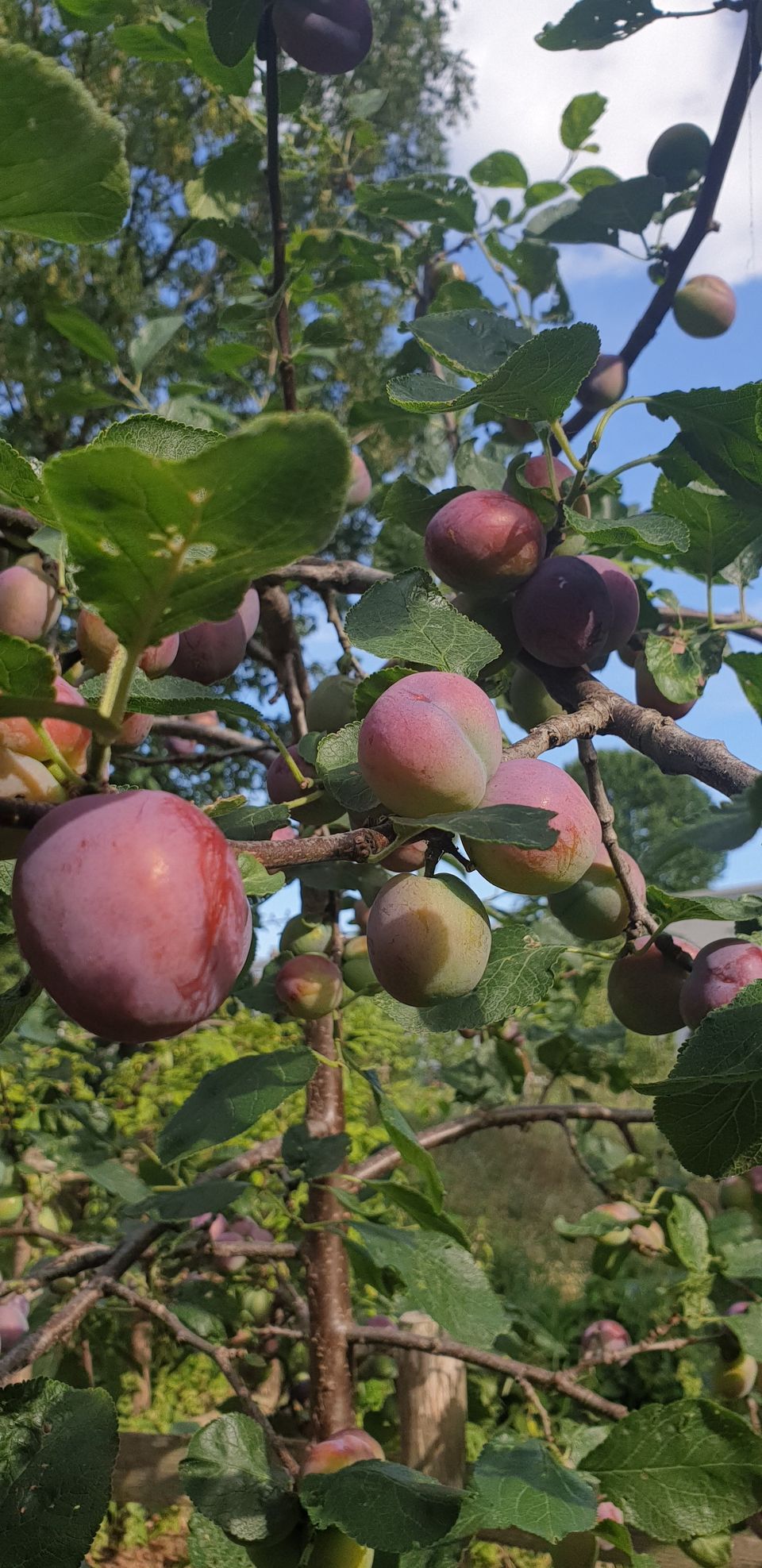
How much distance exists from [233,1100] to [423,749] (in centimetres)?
43

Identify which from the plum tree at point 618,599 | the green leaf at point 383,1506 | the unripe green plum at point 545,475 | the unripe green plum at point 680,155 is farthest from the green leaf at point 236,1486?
the unripe green plum at point 680,155

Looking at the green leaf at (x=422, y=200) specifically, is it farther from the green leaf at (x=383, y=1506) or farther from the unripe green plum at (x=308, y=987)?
the green leaf at (x=383, y=1506)

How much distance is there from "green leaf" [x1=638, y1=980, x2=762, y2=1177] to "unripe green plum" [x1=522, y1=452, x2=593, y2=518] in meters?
0.48

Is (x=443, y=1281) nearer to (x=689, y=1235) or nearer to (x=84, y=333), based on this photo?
(x=689, y=1235)

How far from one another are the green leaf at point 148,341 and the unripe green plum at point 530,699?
2.48 ft

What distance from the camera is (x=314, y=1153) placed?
108cm

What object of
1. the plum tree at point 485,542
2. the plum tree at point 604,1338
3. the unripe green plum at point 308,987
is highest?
the plum tree at point 485,542

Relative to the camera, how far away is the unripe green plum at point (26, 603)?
77 cm

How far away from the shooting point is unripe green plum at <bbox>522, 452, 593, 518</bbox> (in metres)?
0.84

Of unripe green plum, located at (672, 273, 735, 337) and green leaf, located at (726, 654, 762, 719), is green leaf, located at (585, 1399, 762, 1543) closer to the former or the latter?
green leaf, located at (726, 654, 762, 719)

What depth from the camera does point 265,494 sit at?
0.30 metres

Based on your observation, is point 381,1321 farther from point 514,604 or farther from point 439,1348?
point 514,604

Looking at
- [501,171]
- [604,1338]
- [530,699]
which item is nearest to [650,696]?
[530,699]

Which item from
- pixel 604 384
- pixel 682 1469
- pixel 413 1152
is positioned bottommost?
pixel 682 1469
